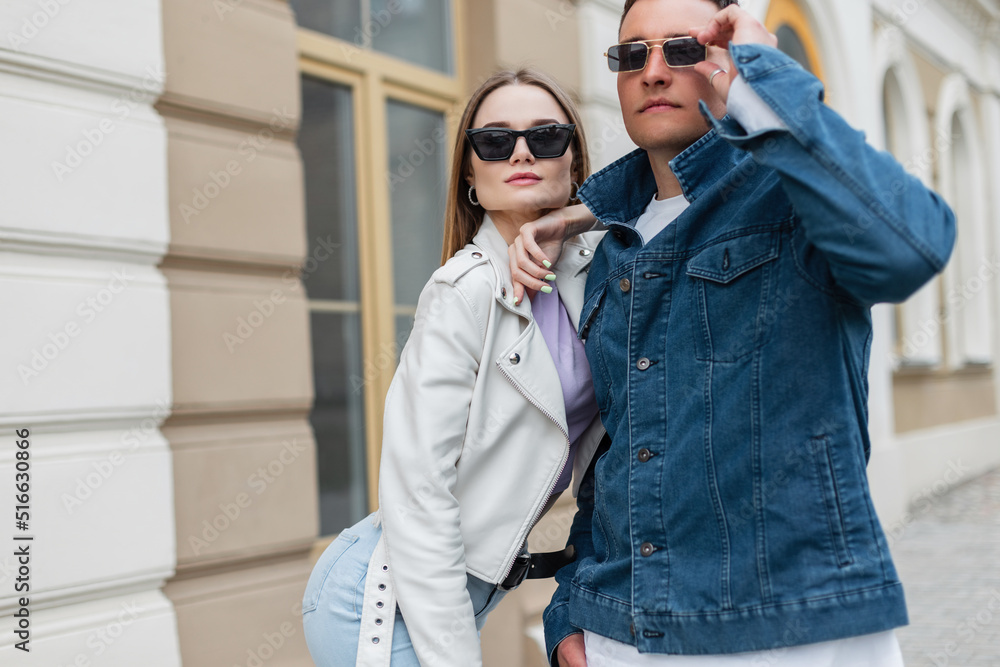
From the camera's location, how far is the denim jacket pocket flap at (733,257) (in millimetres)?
1398

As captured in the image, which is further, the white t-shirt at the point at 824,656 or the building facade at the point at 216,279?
the building facade at the point at 216,279

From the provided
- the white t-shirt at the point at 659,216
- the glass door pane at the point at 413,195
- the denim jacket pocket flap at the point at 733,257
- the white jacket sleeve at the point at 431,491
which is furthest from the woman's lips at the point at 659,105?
the glass door pane at the point at 413,195

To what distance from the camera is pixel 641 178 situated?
6.04 feet

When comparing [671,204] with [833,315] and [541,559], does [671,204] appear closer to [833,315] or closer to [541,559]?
[833,315]

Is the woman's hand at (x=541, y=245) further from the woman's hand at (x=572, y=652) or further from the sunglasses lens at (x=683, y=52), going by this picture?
the woman's hand at (x=572, y=652)

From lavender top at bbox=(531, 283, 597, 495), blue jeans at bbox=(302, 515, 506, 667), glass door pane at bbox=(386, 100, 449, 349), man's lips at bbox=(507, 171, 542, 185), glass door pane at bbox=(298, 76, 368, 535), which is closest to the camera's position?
blue jeans at bbox=(302, 515, 506, 667)

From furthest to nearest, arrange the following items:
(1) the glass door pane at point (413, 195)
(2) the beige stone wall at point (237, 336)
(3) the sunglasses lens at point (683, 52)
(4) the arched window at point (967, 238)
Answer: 1. (4) the arched window at point (967, 238)
2. (1) the glass door pane at point (413, 195)
3. (2) the beige stone wall at point (237, 336)
4. (3) the sunglasses lens at point (683, 52)

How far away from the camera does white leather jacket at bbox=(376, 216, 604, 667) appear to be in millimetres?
1582

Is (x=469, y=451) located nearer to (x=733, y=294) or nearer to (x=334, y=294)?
(x=733, y=294)

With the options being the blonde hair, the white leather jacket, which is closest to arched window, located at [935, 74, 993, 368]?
the blonde hair

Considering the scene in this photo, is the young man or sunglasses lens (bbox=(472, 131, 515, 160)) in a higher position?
sunglasses lens (bbox=(472, 131, 515, 160))

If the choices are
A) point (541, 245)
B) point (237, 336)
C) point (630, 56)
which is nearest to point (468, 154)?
point (541, 245)

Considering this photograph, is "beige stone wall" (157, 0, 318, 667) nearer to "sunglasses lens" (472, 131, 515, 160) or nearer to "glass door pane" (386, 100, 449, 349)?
"glass door pane" (386, 100, 449, 349)

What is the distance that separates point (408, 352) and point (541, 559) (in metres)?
0.54
